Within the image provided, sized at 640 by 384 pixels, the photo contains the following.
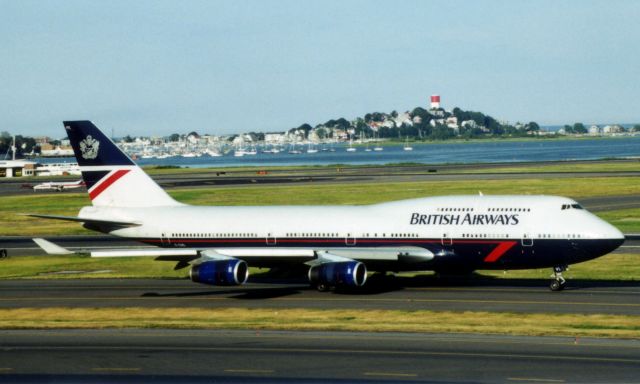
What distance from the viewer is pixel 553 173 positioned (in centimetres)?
15700

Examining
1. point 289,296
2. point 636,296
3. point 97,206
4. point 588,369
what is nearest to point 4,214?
point 97,206

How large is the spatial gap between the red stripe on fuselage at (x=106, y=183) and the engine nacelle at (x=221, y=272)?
33.5 feet

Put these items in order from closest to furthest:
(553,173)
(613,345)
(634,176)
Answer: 1. (613,345)
2. (634,176)
3. (553,173)

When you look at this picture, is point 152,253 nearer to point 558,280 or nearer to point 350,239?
point 350,239

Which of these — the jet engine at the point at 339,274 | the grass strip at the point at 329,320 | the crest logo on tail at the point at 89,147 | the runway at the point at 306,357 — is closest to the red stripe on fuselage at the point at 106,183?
the crest logo on tail at the point at 89,147

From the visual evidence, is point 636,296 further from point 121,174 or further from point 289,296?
point 121,174

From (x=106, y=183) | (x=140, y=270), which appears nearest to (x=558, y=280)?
(x=106, y=183)

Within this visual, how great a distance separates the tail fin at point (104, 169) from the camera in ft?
185

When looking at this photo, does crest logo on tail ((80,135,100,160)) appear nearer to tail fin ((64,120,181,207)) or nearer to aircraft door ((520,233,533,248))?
tail fin ((64,120,181,207))

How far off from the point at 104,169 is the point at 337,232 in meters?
14.5

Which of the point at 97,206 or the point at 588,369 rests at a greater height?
the point at 97,206

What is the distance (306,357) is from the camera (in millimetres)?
34250

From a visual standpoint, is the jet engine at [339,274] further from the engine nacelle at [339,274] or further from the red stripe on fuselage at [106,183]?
the red stripe on fuselage at [106,183]

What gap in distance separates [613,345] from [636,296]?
12032 mm
